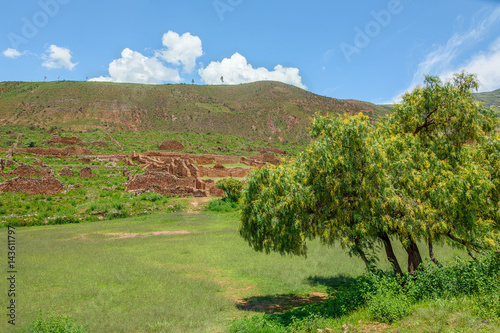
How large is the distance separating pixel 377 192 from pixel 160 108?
10316cm

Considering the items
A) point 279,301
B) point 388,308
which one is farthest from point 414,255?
point 279,301

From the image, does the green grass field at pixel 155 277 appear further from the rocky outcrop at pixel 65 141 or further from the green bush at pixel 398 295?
the rocky outcrop at pixel 65 141

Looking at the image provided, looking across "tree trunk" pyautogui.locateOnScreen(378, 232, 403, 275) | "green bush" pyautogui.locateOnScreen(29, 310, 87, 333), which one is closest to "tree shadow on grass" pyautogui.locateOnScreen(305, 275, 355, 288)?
"tree trunk" pyautogui.locateOnScreen(378, 232, 403, 275)

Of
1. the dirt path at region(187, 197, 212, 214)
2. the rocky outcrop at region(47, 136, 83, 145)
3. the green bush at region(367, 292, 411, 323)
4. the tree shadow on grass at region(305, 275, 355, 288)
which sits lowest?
the tree shadow on grass at region(305, 275, 355, 288)

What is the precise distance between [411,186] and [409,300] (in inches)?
106

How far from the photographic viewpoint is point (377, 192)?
7391mm

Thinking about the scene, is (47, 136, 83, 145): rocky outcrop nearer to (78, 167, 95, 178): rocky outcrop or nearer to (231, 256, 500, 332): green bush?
(78, 167, 95, 178): rocky outcrop

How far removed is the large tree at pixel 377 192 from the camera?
7.35 meters

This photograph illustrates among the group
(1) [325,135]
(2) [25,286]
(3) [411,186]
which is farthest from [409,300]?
(2) [25,286]

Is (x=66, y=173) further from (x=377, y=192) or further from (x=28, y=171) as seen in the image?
(x=377, y=192)

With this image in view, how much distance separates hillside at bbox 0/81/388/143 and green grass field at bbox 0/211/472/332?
212 ft

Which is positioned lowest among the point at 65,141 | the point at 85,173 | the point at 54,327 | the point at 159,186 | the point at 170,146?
the point at 54,327

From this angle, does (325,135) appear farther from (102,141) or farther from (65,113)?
(65,113)

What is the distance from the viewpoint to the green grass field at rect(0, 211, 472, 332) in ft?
26.4
